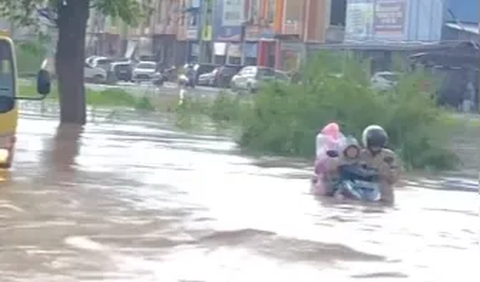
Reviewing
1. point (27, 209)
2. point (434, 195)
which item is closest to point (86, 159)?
point (434, 195)

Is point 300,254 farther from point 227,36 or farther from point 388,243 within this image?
point 227,36

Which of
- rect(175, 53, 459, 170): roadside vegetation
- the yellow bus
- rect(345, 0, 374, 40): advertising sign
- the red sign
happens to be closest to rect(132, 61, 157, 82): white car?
rect(345, 0, 374, 40): advertising sign

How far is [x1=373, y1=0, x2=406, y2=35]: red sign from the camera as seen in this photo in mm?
69188

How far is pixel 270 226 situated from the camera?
1520cm

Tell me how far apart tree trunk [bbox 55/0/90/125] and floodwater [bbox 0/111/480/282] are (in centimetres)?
994

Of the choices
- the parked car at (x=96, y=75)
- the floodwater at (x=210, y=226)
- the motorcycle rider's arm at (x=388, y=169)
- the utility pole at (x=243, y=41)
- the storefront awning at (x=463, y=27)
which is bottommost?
the parked car at (x=96, y=75)

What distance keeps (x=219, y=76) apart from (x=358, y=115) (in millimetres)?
45298

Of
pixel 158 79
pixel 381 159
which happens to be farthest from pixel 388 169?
pixel 158 79

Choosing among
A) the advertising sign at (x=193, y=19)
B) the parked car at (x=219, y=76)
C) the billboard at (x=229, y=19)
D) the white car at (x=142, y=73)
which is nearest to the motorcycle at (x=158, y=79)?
the white car at (x=142, y=73)

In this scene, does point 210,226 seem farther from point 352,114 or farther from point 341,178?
point 352,114

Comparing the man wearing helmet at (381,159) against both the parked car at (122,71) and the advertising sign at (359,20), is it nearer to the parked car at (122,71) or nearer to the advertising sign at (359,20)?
the advertising sign at (359,20)

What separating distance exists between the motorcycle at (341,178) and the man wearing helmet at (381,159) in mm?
82

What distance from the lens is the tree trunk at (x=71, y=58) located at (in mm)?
34156

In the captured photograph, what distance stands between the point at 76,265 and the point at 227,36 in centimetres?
7386
